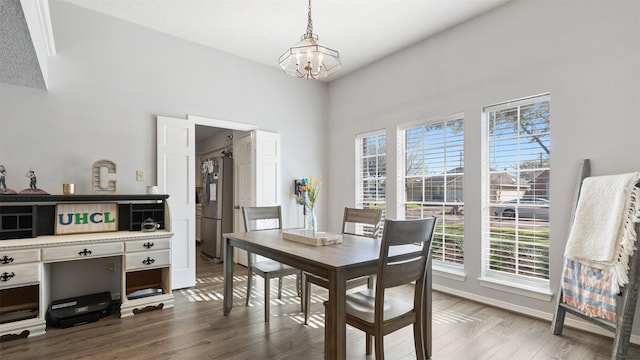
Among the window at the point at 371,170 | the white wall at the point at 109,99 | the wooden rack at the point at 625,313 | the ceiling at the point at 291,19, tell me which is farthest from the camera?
the window at the point at 371,170

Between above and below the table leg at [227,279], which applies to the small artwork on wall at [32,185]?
above

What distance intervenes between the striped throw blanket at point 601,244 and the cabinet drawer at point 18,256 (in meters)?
4.36

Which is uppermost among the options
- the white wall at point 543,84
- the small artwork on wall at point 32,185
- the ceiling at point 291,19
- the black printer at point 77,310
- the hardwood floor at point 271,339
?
the ceiling at point 291,19

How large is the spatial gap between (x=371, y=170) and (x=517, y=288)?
2410 mm

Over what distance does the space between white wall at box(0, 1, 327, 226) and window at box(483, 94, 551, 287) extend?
3.17 m

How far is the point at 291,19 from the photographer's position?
3434 mm

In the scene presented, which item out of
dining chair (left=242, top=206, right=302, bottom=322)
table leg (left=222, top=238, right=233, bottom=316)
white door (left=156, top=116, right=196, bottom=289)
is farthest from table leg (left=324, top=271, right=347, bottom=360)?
white door (left=156, top=116, right=196, bottom=289)

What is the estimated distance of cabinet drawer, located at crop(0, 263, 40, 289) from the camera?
7.95 feet

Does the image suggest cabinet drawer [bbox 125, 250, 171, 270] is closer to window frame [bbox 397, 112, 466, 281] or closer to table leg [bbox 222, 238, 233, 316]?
table leg [bbox 222, 238, 233, 316]

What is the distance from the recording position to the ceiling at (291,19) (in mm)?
3158

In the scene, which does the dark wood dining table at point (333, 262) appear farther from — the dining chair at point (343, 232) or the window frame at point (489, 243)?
the window frame at point (489, 243)

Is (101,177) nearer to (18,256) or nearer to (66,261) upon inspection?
(66,261)

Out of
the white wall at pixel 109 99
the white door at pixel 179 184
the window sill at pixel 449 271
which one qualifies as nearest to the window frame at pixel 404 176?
the window sill at pixel 449 271


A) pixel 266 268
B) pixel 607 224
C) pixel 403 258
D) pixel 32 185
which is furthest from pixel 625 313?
pixel 32 185
